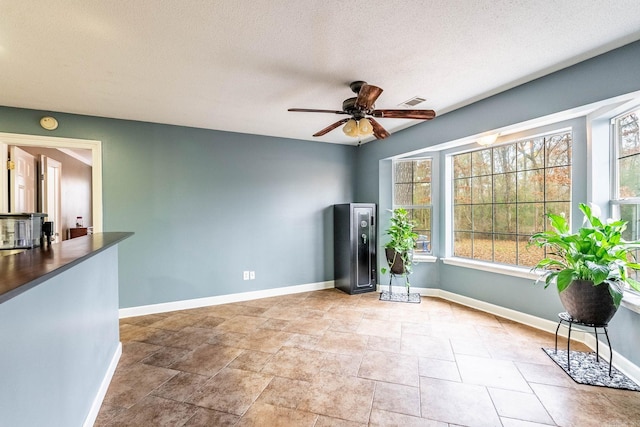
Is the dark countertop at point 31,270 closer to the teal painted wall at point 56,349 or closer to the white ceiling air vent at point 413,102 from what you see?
the teal painted wall at point 56,349

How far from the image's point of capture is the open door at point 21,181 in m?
3.18

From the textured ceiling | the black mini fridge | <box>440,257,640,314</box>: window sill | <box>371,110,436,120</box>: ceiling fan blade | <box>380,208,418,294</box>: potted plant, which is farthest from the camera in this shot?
the black mini fridge

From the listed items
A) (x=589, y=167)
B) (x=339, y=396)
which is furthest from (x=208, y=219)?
(x=589, y=167)

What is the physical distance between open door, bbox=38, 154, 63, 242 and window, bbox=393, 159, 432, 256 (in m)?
4.85

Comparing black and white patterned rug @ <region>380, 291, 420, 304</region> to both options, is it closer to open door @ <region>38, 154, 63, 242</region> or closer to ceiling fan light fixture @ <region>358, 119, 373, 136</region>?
ceiling fan light fixture @ <region>358, 119, 373, 136</region>

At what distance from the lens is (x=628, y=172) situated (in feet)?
8.04

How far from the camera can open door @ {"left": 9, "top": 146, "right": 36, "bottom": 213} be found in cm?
318

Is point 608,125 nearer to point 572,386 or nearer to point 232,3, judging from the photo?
point 572,386

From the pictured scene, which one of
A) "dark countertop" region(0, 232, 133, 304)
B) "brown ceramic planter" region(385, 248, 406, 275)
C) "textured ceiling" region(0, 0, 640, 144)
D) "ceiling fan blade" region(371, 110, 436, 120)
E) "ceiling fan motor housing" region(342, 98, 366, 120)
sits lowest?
"brown ceramic planter" region(385, 248, 406, 275)

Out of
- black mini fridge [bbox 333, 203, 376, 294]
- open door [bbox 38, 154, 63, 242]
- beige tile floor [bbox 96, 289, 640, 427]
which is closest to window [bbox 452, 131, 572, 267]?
beige tile floor [bbox 96, 289, 640, 427]

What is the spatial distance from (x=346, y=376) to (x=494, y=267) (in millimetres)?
2396

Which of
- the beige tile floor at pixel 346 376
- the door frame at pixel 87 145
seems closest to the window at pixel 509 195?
the beige tile floor at pixel 346 376

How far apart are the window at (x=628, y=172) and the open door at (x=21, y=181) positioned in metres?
5.93

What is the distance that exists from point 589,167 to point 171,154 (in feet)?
15.0
